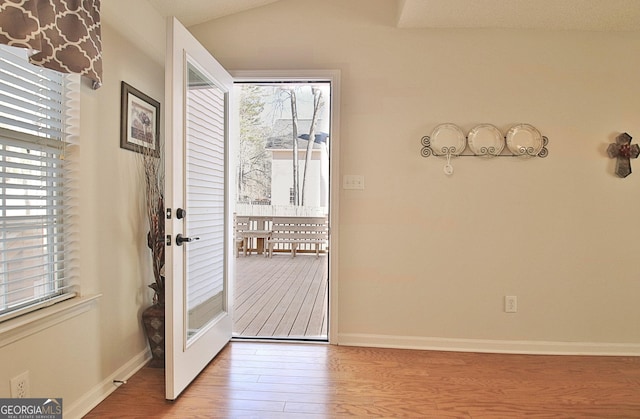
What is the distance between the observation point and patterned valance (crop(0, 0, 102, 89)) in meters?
1.25

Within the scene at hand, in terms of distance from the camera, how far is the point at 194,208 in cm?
219

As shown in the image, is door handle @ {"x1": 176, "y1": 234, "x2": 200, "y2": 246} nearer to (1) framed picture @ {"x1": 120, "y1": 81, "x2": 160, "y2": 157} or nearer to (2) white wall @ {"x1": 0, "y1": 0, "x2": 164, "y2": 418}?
(2) white wall @ {"x1": 0, "y1": 0, "x2": 164, "y2": 418}

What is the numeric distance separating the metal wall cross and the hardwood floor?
1359 millimetres

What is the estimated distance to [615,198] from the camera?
2.62 m

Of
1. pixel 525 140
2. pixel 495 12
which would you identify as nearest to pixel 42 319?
pixel 525 140

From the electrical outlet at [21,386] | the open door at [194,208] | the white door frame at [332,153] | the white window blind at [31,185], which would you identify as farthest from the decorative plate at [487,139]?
the electrical outlet at [21,386]

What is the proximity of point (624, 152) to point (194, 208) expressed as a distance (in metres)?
2.99

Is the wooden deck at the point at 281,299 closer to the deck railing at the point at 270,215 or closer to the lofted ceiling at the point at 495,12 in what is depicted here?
the deck railing at the point at 270,215

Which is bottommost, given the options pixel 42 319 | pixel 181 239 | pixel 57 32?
pixel 42 319

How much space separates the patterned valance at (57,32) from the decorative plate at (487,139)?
2.37m

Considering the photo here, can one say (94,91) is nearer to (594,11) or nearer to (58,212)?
(58,212)

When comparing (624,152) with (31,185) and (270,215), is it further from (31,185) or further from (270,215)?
(270,215)

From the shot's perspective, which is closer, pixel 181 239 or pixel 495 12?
pixel 181 239

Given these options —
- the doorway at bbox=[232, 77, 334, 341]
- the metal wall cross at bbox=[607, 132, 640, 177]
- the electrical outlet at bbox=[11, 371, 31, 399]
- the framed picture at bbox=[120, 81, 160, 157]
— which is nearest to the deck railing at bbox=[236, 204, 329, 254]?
the doorway at bbox=[232, 77, 334, 341]
